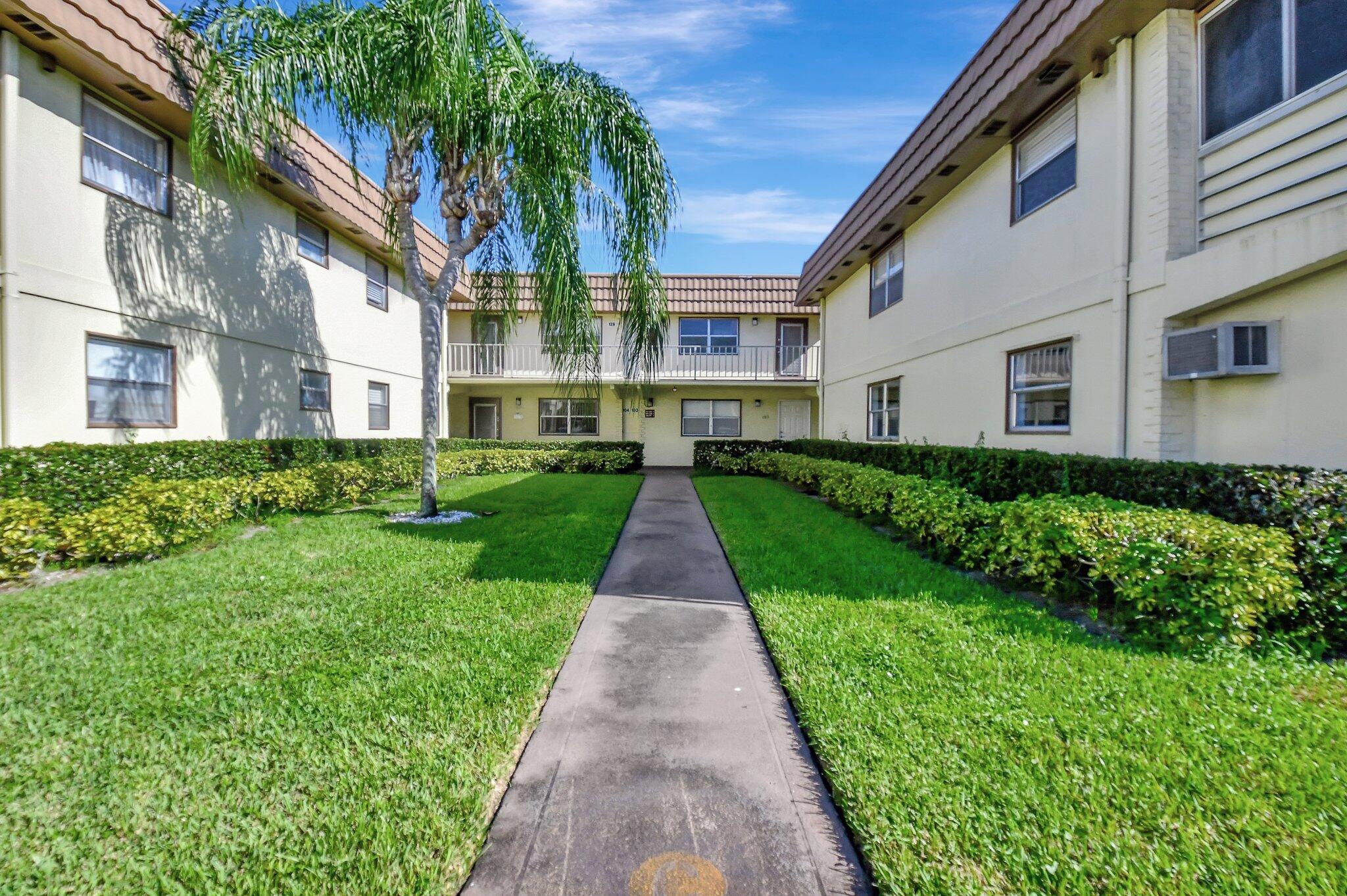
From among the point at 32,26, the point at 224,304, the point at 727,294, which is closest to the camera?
the point at 32,26

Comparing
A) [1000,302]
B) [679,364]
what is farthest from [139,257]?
[679,364]

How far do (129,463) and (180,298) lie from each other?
2.85 m

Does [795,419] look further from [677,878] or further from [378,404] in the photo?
[677,878]

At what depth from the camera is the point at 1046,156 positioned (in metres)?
7.09

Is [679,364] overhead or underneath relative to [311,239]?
underneath

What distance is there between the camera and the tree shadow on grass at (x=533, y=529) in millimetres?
5715

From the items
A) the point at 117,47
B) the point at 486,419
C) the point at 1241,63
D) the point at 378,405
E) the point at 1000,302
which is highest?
the point at 117,47

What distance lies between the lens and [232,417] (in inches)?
368

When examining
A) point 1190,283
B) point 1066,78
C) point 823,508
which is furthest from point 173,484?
point 1066,78

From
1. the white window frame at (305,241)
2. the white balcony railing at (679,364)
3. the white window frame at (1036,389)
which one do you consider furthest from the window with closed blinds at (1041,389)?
the white window frame at (305,241)

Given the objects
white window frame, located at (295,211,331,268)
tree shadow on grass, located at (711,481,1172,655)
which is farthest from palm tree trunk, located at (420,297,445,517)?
white window frame, located at (295,211,331,268)

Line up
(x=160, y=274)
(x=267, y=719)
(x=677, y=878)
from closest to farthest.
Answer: (x=677, y=878) → (x=267, y=719) → (x=160, y=274)

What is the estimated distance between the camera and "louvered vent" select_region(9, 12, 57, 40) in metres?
5.79

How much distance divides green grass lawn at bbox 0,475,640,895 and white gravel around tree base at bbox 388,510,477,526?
2482 millimetres
